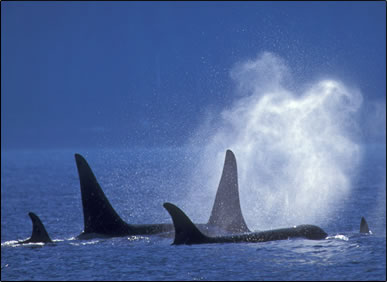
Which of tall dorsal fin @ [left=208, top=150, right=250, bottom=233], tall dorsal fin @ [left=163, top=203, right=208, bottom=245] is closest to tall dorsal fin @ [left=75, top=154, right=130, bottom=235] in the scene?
tall dorsal fin @ [left=208, top=150, right=250, bottom=233]

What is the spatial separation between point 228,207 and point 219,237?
439cm

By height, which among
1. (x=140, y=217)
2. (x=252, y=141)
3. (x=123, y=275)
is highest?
(x=252, y=141)

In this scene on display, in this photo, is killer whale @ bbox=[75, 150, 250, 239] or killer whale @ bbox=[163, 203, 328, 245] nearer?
killer whale @ bbox=[163, 203, 328, 245]

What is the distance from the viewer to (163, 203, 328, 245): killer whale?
21469 millimetres

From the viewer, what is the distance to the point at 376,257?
19703 mm

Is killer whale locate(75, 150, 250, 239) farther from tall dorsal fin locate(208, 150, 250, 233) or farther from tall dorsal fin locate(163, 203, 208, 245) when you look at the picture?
tall dorsal fin locate(163, 203, 208, 245)

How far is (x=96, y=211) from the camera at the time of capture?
1019 inches

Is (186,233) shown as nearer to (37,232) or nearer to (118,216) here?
(118,216)

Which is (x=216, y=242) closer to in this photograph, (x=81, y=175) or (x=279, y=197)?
(x=81, y=175)

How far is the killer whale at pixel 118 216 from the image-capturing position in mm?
25391

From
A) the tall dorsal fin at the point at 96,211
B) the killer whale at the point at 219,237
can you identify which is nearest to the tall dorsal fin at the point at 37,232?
the tall dorsal fin at the point at 96,211

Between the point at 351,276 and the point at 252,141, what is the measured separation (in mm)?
91301

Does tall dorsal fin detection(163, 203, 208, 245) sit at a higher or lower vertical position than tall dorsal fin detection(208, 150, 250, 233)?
lower

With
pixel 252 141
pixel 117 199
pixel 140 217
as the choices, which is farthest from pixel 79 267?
pixel 252 141
